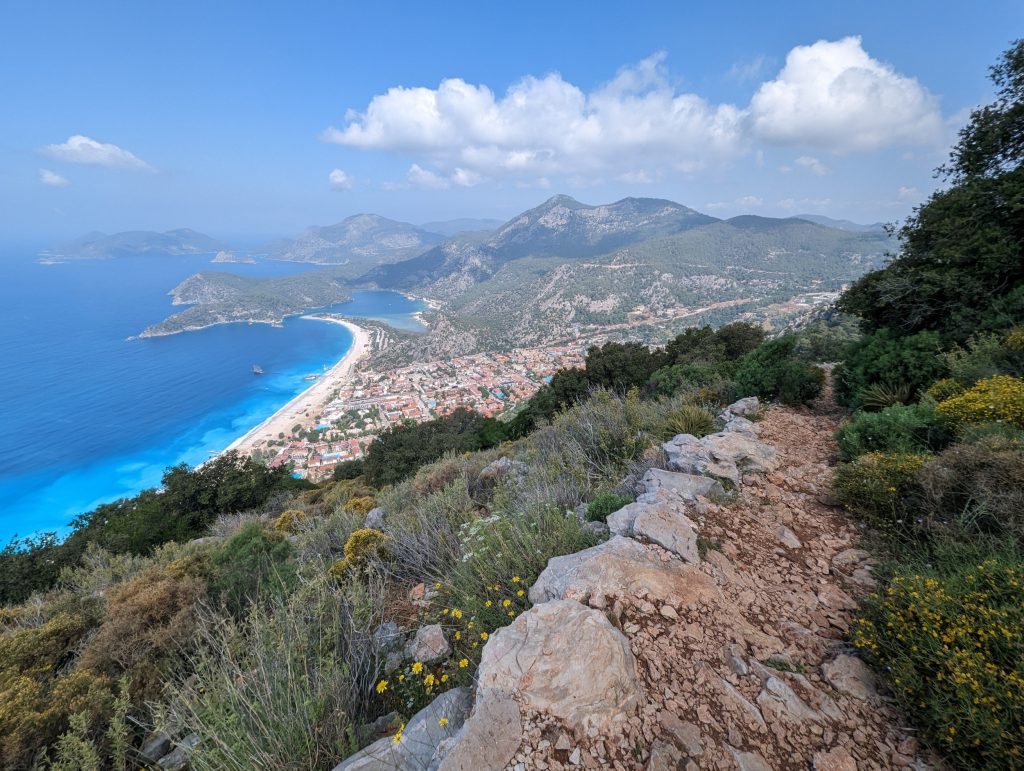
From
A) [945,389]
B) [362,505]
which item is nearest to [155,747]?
[362,505]

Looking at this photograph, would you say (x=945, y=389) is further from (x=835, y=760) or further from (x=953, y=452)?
(x=835, y=760)

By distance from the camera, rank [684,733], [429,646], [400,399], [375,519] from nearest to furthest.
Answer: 1. [684,733]
2. [429,646]
3. [375,519]
4. [400,399]

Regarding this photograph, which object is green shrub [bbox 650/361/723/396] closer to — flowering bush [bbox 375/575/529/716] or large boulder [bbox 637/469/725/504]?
large boulder [bbox 637/469/725/504]

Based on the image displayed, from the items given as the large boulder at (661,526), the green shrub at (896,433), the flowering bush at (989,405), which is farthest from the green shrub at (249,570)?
the flowering bush at (989,405)

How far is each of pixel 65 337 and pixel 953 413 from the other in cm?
12497

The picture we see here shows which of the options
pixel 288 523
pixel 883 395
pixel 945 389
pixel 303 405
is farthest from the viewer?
pixel 303 405

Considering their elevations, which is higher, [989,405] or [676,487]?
[989,405]

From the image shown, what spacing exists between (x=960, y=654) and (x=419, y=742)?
2.69 m

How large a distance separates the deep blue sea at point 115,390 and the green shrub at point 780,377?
43576 millimetres

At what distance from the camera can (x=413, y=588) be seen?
411 centimetres

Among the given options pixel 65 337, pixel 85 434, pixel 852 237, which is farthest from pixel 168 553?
pixel 852 237

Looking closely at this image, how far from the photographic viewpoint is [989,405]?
13.1 feet

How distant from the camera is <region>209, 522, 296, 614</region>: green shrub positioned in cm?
430

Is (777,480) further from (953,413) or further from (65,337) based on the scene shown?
(65,337)
